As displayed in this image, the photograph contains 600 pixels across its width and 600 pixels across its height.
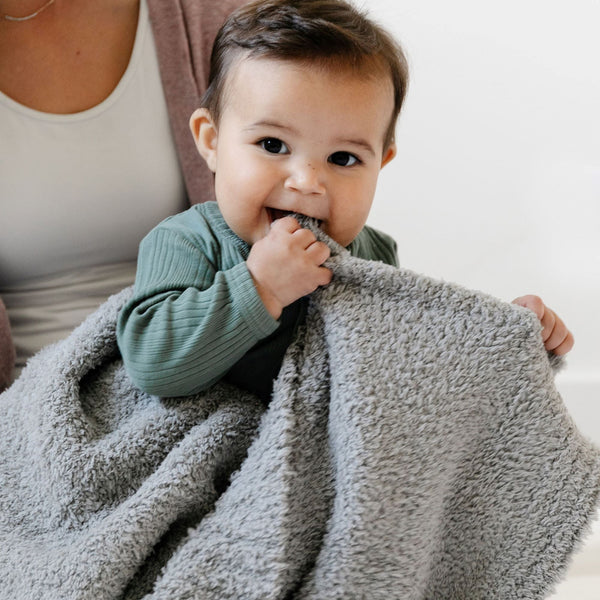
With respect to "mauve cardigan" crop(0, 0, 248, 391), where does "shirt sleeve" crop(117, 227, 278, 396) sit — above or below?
below

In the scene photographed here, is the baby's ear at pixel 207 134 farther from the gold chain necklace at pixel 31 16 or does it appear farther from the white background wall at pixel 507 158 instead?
the white background wall at pixel 507 158

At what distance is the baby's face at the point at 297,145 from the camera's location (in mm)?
667

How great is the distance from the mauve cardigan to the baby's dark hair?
0.19 meters

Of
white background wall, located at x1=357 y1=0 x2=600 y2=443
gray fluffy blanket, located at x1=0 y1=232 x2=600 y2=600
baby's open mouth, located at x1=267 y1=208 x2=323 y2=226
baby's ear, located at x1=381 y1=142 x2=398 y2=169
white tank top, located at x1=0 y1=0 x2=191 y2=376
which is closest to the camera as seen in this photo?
gray fluffy blanket, located at x1=0 y1=232 x2=600 y2=600

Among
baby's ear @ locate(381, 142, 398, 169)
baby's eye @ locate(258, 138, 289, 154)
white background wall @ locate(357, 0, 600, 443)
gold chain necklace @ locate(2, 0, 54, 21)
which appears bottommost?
white background wall @ locate(357, 0, 600, 443)

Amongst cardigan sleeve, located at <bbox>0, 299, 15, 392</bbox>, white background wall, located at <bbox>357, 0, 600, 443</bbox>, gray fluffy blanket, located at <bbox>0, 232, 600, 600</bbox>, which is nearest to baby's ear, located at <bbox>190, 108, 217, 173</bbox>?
gray fluffy blanket, located at <bbox>0, 232, 600, 600</bbox>

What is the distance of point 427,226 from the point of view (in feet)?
4.34

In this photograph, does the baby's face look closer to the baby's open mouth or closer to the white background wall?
the baby's open mouth

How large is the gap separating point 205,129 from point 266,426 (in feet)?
1.18

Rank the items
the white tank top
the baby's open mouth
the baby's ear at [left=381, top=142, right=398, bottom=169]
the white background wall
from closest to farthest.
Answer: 1. the baby's open mouth
2. the baby's ear at [left=381, top=142, right=398, bottom=169]
3. the white tank top
4. the white background wall

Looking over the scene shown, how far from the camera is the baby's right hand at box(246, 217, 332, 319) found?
65cm

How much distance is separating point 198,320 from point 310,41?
29 centimetres

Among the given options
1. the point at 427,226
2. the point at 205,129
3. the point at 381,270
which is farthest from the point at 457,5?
the point at 381,270

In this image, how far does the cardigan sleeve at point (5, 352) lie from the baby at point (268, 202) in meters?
0.26
